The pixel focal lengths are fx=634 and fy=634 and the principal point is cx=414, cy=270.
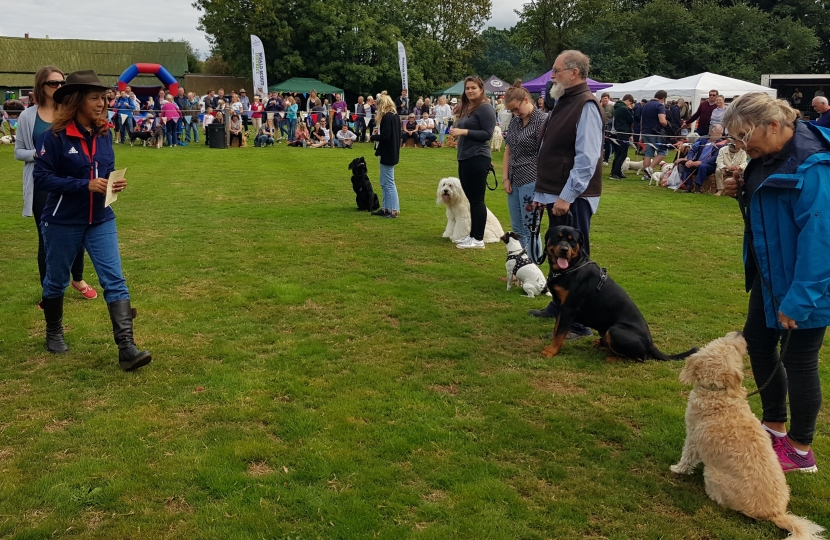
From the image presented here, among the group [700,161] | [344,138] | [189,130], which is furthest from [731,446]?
[189,130]

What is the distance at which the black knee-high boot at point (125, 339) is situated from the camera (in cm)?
442

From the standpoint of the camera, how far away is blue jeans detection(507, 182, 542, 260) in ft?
20.7

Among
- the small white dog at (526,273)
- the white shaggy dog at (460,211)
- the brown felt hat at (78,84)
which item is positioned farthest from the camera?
the white shaggy dog at (460,211)

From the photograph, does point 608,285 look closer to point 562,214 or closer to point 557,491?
point 562,214

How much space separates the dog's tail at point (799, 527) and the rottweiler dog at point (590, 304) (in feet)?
6.40

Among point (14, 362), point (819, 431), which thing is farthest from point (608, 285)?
point (14, 362)

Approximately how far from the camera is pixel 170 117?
2209 centimetres

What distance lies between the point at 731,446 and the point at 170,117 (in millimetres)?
22473

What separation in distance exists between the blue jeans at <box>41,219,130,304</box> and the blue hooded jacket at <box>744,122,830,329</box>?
398cm

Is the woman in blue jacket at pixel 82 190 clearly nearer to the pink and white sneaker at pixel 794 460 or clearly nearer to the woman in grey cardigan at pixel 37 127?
the woman in grey cardigan at pixel 37 127

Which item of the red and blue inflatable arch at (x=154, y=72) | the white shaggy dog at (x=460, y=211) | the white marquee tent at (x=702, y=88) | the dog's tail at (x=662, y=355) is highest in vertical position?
the red and blue inflatable arch at (x=154, y=72)

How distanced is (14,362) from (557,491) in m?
3.95

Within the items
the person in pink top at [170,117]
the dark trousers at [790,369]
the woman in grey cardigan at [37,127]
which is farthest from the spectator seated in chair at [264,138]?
the dark trousers at [790,369]

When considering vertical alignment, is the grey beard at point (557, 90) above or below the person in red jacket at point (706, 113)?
below
